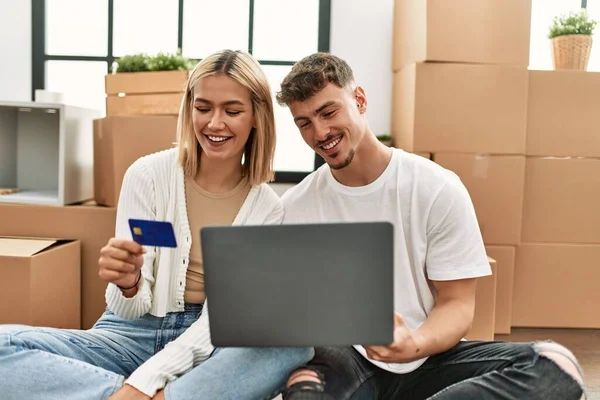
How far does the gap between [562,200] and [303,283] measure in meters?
1.82

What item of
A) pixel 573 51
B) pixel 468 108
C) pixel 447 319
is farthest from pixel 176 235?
pixel 573 51

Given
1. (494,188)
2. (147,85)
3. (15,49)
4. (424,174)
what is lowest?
(494,188)

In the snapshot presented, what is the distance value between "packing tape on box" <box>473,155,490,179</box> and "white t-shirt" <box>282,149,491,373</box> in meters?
1.06

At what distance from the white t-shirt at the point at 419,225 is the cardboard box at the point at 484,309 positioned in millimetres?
923

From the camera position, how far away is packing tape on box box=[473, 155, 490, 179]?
2385mm

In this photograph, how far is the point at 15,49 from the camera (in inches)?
111

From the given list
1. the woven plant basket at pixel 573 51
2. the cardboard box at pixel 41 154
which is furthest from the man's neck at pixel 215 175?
the woven plant basket at pixel 573 51

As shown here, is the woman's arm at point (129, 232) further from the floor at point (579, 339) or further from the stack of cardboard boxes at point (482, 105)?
the floor at point (579, 339)

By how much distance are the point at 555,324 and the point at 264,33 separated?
1830 mm

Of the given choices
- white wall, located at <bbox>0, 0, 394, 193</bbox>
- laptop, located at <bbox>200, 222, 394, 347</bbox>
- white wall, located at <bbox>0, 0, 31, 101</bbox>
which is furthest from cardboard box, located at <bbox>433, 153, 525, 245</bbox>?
white wall, located at <bbox>0, 0, 31, 101</bbox>

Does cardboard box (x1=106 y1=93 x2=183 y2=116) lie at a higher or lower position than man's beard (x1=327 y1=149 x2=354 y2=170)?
higher

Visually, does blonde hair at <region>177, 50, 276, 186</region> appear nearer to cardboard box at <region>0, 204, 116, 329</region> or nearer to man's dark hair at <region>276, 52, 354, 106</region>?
man's dark hair at <region>276, 52, 354, 106</region>

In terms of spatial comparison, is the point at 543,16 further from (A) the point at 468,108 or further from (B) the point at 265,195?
(B) the point at 265,195

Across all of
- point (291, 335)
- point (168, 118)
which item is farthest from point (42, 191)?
point (291, 335)
